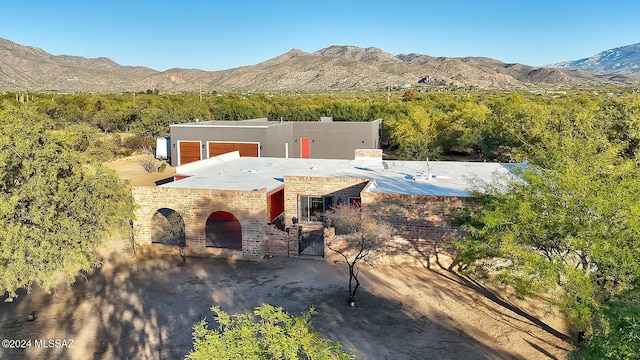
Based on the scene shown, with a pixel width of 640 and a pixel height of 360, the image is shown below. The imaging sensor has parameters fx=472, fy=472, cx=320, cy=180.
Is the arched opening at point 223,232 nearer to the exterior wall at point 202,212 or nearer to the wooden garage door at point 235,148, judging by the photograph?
the exterior wall at point 202,212

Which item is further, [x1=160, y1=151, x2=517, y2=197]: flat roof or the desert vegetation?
[x1=160, y1=151, x2=517, y2=197]: flat roof

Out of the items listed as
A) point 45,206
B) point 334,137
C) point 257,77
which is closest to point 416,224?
point 45,206

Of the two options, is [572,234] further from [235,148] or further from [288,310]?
[235,148]

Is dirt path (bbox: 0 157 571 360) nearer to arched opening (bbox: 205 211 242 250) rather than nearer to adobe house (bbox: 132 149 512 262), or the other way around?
adobe house (bbox: 132 149 512 262)

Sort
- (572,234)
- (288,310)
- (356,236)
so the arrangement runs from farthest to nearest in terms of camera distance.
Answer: (356,236), (288,310), (572,234)

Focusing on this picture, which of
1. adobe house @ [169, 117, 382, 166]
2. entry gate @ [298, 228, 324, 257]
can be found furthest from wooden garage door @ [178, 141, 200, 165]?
entry gate @ [298, 228, 324, 257]

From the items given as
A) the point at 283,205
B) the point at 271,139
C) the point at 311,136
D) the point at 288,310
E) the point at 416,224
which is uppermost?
the point at 311,136
